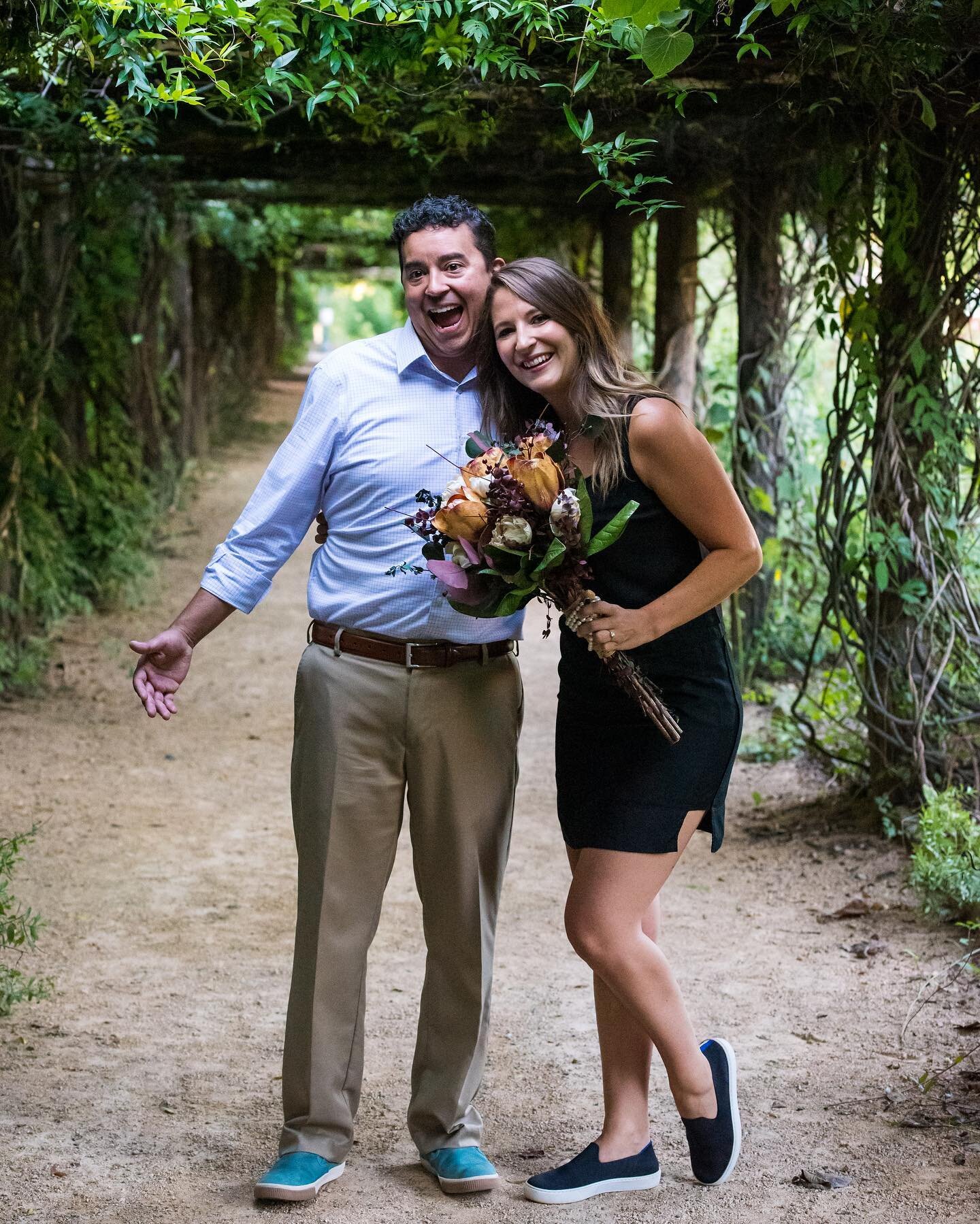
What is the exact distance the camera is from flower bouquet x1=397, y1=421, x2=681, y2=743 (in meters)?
2.32

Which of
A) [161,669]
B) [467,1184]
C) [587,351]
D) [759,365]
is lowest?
[467,1184]

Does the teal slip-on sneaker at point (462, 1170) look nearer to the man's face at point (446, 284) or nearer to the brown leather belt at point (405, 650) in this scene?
the brown leather belt at point (405, 650)

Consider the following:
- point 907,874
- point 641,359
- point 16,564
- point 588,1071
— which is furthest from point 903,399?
point 641,359

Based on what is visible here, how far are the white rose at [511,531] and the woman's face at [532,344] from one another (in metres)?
0.33

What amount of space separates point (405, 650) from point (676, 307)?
243 inches

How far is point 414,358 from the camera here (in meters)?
2.68

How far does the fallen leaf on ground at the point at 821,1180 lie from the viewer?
2789mm

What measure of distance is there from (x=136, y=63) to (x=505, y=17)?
868 mm

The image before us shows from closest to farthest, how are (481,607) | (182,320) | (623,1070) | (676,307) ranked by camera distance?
(481,607) < (623,1070) < (676,307) < (182,320)

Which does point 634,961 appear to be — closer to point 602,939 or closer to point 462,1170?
point 602,939

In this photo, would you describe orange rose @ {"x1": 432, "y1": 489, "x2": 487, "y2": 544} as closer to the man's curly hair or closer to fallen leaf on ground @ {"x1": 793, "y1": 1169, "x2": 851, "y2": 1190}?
the man's curly hair

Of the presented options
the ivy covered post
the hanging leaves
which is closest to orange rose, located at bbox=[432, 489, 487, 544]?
the hanging leaves

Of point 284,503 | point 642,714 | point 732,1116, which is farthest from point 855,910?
point 284,503

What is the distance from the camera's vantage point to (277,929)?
449 centimetres
